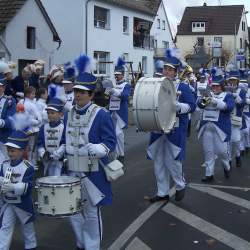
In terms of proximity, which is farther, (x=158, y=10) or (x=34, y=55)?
(x=158, y=10)

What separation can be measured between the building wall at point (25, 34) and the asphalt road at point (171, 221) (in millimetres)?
16081

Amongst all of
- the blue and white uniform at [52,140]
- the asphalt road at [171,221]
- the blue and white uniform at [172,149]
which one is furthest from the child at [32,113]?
the blue and white uniform at [172,149]

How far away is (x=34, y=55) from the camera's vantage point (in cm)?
2627

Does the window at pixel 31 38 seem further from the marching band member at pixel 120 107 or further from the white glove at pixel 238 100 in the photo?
the white glove at pixel 238 100

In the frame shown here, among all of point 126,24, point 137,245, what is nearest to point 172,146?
point 137,245

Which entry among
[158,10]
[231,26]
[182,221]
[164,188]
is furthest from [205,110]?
[231,26]

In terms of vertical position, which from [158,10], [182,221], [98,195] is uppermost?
[158,10]

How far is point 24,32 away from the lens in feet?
82.6

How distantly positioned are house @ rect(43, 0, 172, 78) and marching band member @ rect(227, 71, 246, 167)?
58.1 ft

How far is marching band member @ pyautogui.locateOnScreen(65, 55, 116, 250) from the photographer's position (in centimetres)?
544

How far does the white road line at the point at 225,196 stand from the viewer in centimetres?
797

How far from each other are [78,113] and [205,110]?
4.34m

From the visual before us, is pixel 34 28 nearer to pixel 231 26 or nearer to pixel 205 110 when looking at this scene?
pixel 205 110

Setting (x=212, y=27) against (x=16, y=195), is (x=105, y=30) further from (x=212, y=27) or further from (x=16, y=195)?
(x=212, y=27)
